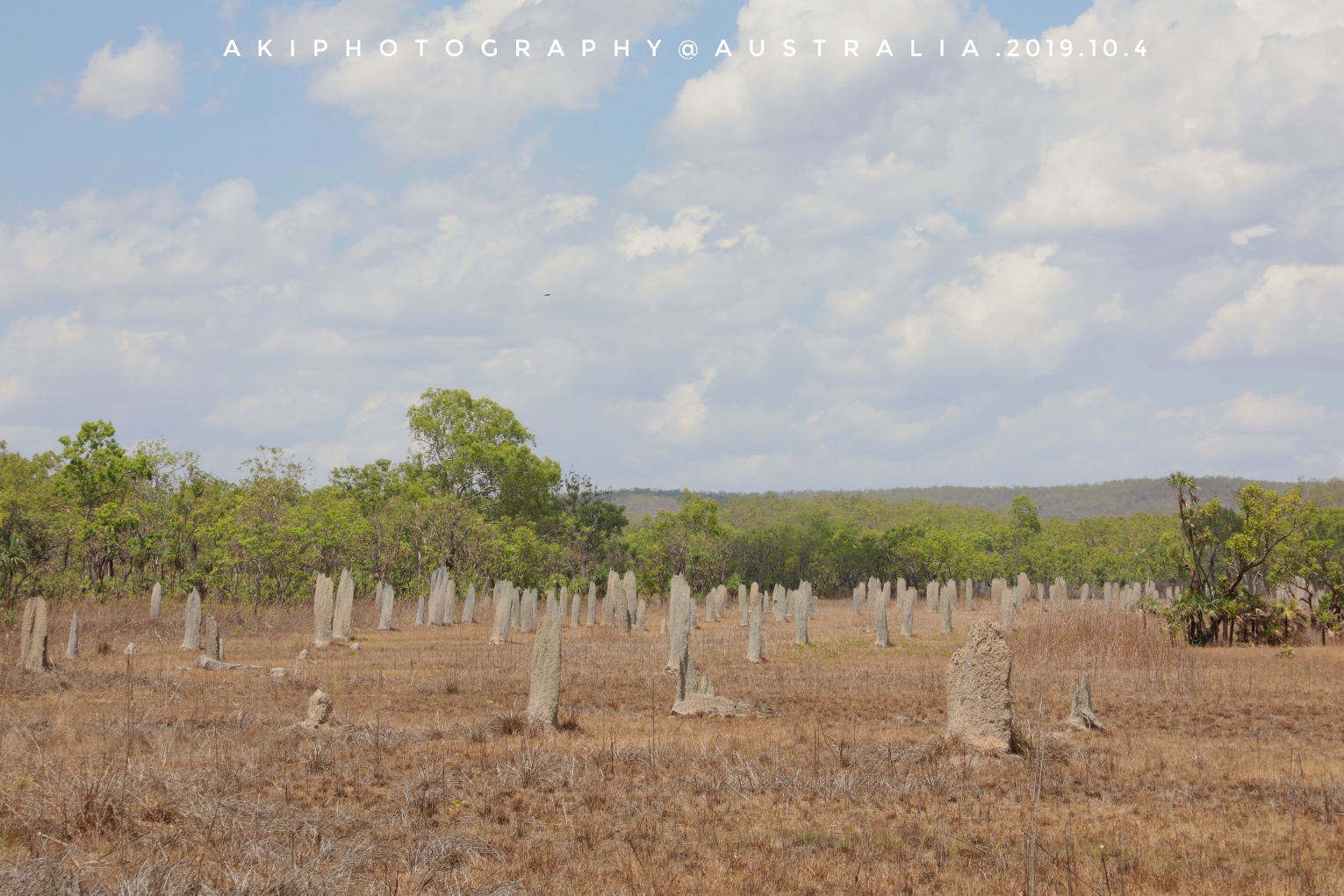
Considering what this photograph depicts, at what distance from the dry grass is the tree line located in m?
12.2

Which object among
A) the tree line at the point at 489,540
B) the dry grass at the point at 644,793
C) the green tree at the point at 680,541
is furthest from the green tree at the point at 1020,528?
A: the dry grass at the point at 644,793

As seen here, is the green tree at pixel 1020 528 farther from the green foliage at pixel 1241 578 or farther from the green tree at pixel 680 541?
the green foliage at pixel 1241 578

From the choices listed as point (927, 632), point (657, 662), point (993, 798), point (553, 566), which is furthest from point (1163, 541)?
point (993, 798)

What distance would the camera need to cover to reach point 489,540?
141 ft

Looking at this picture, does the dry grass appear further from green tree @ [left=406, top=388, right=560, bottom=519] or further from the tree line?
green tree @ [left=406, top=388, right=560, bottom=519]

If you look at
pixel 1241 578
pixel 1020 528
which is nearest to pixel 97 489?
pixel 1241 578

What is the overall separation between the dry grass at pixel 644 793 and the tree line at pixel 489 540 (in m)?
12.2

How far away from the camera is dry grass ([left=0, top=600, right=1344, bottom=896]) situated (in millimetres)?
6227

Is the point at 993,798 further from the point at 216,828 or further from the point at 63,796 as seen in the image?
the point at 63,796

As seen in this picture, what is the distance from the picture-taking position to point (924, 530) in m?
68.0

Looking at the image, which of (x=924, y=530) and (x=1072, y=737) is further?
(x=924, y=530)

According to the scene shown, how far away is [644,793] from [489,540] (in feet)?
117

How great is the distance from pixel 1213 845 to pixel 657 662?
15.0 metres

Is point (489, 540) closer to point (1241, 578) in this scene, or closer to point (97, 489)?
point (97, 489)
